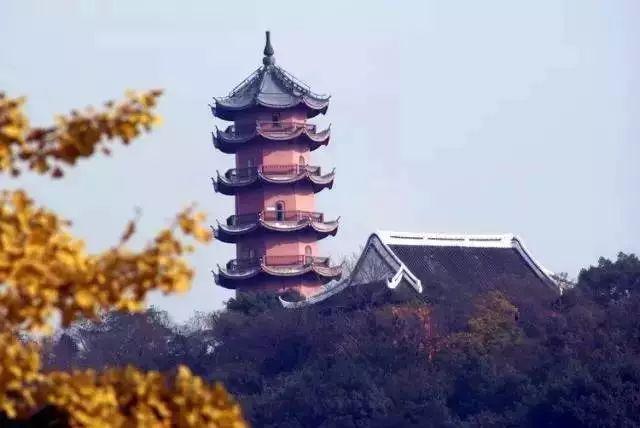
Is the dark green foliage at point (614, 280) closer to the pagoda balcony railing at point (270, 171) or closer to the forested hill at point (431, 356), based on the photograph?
the forested hill at point (431, 356)

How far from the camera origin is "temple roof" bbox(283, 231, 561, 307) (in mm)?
35062

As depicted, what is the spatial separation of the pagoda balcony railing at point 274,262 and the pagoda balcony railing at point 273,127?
366 cm

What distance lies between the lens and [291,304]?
36.5 metres

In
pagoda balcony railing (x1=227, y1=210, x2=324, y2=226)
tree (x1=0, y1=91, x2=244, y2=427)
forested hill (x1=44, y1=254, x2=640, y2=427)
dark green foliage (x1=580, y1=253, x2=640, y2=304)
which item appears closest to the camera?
tree (x1=0, y1=91, x2=244, y2=427)

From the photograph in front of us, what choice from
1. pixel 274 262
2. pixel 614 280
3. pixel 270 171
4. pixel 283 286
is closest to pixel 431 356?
pixel 614 280

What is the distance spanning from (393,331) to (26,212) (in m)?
26.5

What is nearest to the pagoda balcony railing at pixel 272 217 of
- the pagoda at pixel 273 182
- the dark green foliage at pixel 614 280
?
the pagoda at pixel 273 182

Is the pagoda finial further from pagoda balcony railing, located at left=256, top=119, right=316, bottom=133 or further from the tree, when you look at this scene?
the tree

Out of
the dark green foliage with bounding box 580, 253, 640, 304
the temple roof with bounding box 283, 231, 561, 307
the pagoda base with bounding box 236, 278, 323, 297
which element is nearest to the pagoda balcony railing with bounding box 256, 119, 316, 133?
the pagoda base with bounding box 236, 278, 323, 297

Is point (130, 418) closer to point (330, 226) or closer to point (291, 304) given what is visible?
point (291, 304)

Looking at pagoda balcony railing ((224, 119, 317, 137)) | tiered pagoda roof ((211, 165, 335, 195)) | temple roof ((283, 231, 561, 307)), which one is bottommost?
temple roof ((283, 231, 561, 307))

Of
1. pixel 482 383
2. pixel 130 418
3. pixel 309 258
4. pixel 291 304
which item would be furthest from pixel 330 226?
pixel 130 418

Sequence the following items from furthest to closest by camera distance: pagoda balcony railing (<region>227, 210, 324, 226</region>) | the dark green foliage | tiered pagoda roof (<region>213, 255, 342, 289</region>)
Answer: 1. pagoda balcony railing (<region>227, 210, 324, 226</region>)
2. tiered pagoda roof (<region>213, 255, 342, 289</region>)
3. the dark green foliage

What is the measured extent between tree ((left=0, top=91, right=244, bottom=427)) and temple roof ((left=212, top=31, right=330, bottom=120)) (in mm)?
38168
